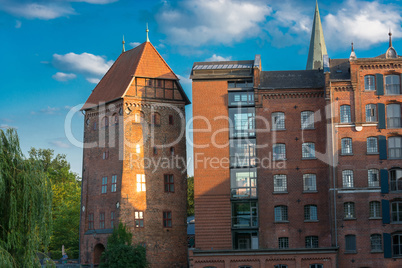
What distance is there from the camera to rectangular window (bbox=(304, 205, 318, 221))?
161 ft

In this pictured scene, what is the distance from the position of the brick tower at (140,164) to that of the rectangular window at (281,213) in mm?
9239

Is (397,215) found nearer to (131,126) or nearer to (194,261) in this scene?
(194,261)

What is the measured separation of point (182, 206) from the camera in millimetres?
55125

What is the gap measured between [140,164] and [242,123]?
31.7 feet

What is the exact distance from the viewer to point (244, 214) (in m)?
49.6

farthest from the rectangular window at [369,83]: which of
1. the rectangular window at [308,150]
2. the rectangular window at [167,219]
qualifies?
the rectangular window at [167,219]

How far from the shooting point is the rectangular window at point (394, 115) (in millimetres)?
48969

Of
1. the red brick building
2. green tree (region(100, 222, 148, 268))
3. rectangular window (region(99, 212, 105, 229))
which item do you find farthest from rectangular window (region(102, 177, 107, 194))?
the red brick building

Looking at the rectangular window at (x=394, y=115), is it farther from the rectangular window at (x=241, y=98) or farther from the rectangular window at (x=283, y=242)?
the rectangular window at (x=283, y=242)

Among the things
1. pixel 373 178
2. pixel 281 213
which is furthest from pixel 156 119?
pixel 373 178

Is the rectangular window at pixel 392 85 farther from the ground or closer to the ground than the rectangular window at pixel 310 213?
farther from the ground

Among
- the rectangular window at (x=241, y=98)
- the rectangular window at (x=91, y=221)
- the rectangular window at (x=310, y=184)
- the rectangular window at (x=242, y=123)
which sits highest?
the rectangular window at (x=241, y=98)

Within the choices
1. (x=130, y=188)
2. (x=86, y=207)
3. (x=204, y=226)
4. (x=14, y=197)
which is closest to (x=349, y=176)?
(x=204, y=226)

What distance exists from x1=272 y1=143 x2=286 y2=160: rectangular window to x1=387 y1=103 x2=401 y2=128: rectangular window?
8.29 metres
